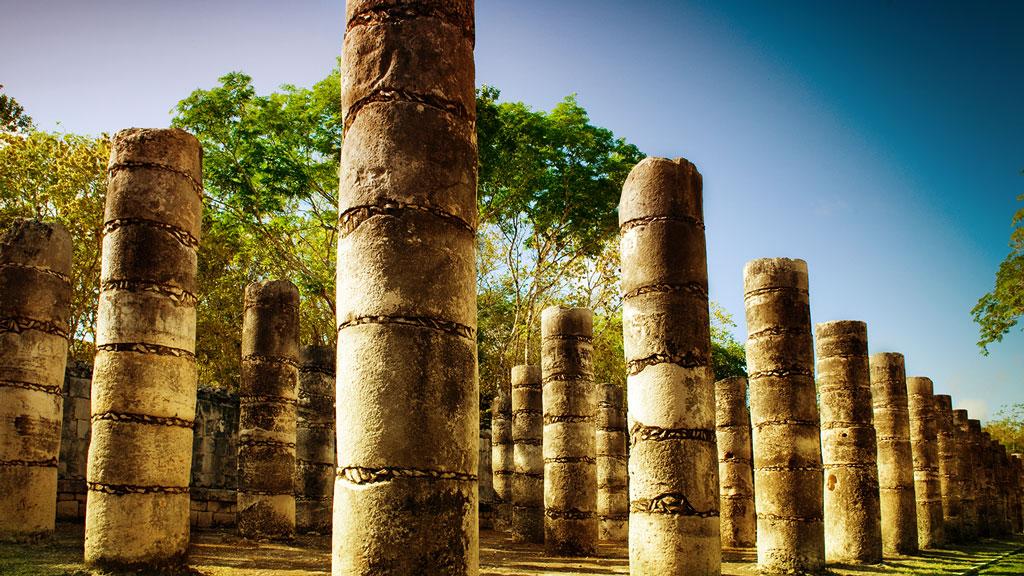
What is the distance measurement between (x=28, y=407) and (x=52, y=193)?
10.1m

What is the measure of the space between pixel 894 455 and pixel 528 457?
694cm

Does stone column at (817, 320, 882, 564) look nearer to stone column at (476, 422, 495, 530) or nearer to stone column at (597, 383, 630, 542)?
stone column at (597, 383, 630, 542)

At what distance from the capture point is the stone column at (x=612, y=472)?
15.3 metres

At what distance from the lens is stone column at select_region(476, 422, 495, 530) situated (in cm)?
2006

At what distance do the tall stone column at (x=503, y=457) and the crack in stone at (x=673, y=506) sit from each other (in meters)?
11.0

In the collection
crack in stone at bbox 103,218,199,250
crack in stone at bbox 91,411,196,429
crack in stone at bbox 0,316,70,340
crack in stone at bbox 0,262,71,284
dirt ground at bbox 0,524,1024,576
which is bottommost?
dirt ground at bbox 0,524,1024,576

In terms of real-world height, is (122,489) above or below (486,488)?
above

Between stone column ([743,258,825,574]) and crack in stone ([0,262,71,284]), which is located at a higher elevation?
crack in stone ([0,262,71,284])

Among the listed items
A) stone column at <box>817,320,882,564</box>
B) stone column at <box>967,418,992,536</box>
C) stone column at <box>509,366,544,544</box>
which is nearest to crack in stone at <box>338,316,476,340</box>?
stone column at <box>817,320,882,564</box>

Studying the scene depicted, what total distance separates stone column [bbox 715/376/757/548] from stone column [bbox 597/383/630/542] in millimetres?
1909

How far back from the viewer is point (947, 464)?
19297 mm

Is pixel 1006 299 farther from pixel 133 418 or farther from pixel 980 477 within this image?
pixel 133 418

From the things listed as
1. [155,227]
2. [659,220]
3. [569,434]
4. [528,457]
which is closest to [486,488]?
[528,457]

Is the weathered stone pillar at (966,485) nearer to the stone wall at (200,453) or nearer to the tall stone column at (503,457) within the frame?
the tall stone column at (503,457)
